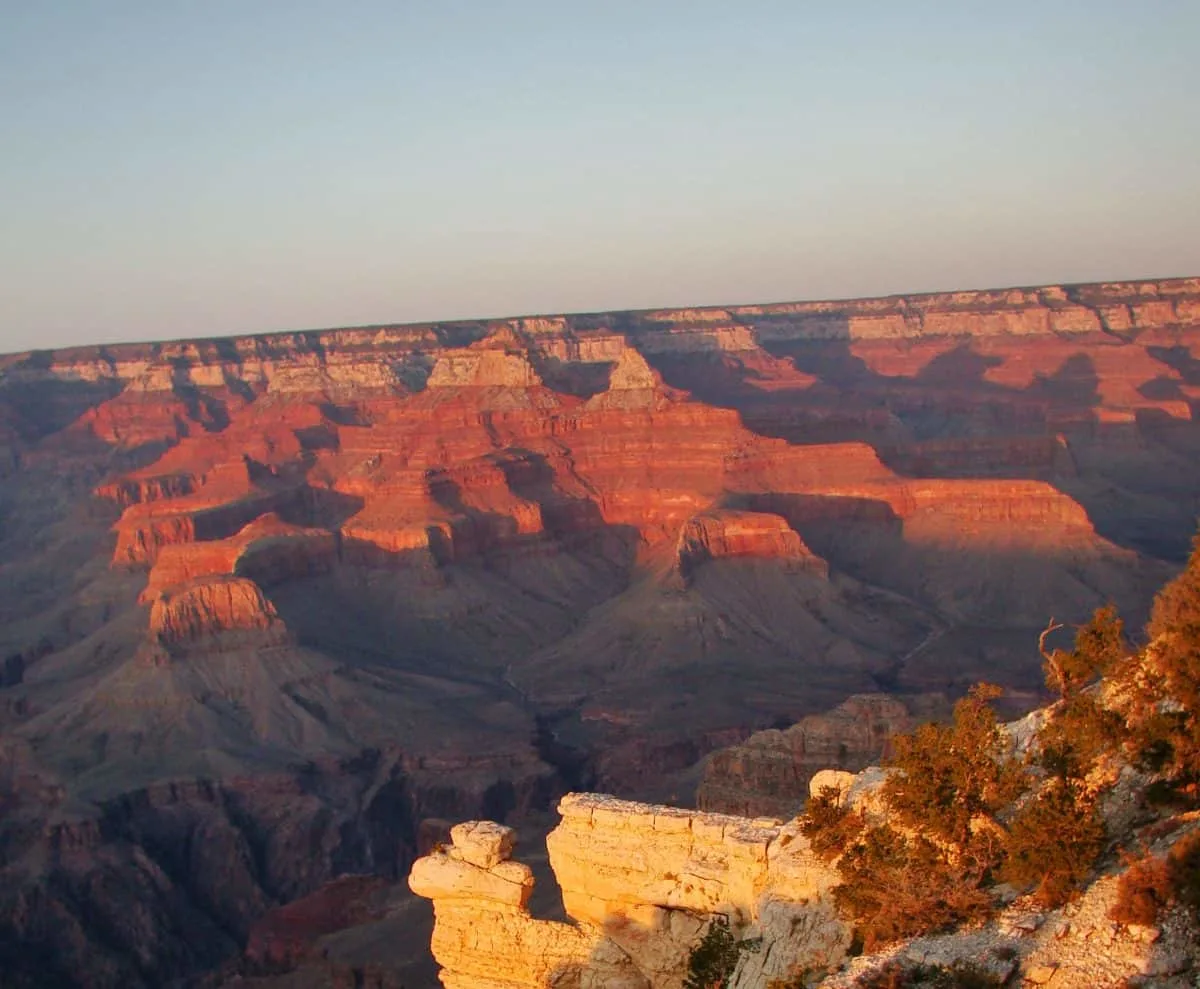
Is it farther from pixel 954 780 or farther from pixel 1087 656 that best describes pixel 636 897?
pixel 1087 656

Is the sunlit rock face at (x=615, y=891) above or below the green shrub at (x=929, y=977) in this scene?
below

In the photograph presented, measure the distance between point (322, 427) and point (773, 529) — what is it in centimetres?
6232

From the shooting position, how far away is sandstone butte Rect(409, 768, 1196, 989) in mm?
18812

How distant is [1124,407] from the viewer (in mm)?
140500

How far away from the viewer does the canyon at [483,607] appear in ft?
197

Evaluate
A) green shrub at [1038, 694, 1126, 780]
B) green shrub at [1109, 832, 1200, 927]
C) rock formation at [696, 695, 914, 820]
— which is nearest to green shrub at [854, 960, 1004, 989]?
green shrub at [1109, 832, 1200, 927]

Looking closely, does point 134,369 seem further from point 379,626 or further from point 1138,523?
point 1138,523

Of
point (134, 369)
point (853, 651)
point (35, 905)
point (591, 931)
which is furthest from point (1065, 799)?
point (134, 369)

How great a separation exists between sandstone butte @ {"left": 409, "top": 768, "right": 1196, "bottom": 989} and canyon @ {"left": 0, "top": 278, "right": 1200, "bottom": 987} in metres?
21.4

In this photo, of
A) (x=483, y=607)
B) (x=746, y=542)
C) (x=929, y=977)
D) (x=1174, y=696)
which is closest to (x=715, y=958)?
(x=929, y=977)

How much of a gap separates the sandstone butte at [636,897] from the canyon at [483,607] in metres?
21.4

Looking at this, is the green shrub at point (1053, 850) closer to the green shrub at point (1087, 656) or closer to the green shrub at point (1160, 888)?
the green shrub at point (1160, 888)

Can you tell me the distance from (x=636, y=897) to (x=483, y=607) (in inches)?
2753

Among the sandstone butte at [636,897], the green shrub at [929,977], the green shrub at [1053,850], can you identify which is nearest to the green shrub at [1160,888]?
the green shrub at [1053,850]
